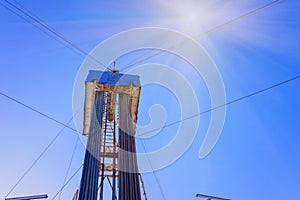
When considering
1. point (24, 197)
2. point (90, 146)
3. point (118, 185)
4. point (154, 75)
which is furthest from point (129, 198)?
point (154, 75)

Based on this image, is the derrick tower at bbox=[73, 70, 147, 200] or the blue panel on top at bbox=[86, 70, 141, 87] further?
the blue panel on top at bbox=[86, 70, 141, 87]

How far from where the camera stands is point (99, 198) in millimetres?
7102

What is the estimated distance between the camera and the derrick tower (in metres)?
7.11

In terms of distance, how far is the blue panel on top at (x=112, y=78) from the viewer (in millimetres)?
9413

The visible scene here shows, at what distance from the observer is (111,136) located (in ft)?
33.5

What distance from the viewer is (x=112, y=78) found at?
957 centimetres

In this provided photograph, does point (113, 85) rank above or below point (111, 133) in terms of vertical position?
above

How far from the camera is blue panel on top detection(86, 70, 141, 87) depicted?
30.9ft

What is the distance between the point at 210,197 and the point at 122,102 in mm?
4698

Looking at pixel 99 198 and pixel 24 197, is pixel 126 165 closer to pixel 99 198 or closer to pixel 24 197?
pixel 99 198

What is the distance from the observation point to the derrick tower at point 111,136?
23.3 feet

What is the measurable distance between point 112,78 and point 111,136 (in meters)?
2.29

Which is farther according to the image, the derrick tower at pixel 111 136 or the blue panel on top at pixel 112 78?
the blue panel on top at pixel 112 78

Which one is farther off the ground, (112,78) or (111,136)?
(112,78)
